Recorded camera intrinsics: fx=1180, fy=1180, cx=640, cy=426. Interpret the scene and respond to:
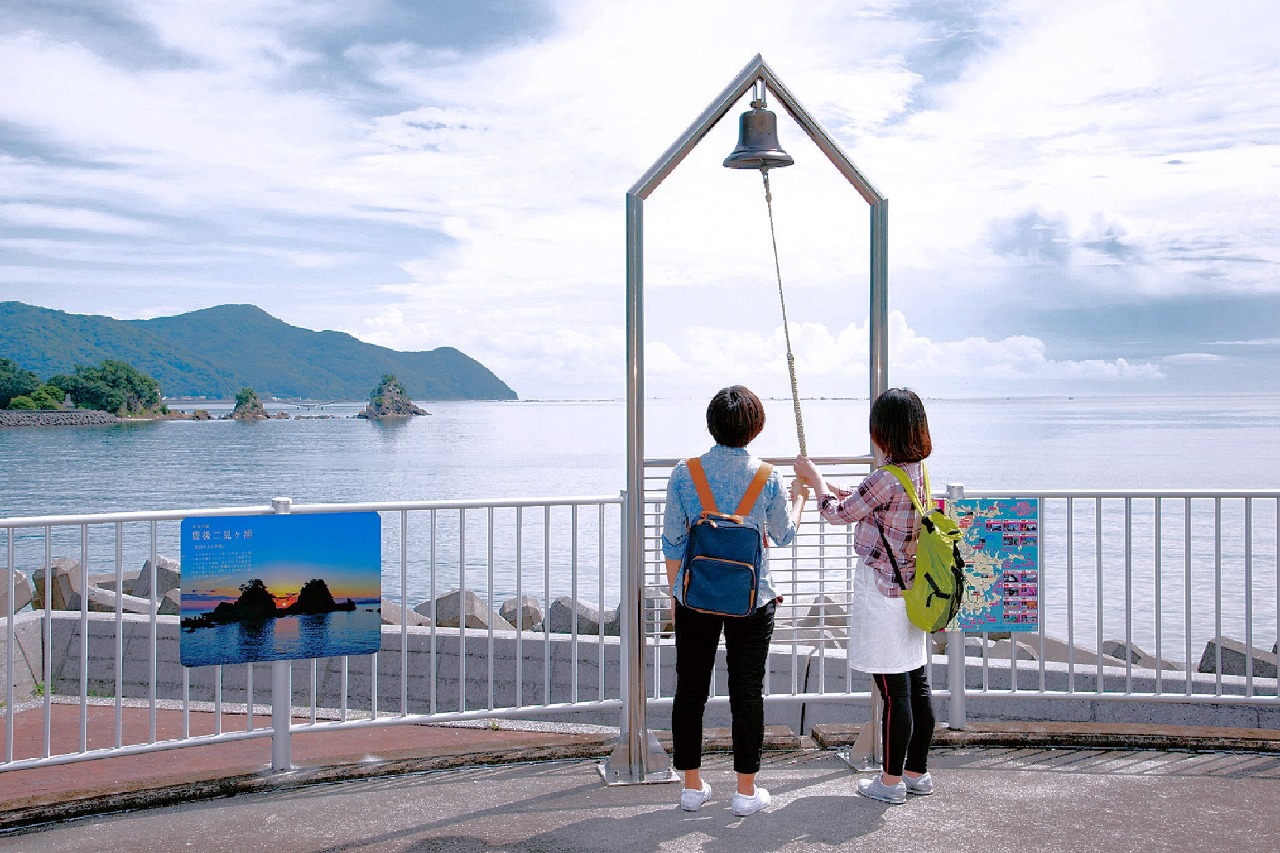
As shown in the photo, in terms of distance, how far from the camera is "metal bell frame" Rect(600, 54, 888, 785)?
16.9ft

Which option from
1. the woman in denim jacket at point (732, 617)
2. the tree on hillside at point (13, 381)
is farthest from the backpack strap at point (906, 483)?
the tree on hillside at point (13, 381)

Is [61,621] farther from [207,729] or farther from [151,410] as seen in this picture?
[151,410]

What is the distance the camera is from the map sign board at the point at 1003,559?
5.91 meters

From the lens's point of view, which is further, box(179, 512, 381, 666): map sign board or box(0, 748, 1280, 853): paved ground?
box(179, 512, 381, 666): map sign board

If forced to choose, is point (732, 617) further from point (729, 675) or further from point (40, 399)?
point (40, 399)

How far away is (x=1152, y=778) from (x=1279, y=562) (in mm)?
1396

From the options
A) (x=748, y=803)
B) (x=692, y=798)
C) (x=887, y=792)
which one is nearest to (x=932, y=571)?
(x=887, y=792)

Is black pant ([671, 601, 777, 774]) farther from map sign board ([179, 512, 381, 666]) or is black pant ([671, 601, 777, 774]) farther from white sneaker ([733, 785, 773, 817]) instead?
map sign board ([179, 512, 381, 666])

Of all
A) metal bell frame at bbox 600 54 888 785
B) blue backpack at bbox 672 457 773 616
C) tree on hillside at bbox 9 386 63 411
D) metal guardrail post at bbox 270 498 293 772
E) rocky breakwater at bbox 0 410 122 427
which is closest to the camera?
blue backpack at bbox 672 457 773 616

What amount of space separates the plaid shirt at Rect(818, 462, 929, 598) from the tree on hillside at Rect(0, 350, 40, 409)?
110m

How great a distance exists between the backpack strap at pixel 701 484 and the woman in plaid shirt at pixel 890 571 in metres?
0.52

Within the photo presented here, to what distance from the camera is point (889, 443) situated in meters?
4.71

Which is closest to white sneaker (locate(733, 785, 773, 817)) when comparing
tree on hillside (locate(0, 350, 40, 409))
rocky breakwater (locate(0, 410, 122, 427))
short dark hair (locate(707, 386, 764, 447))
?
short dark hair (locate(707, 386, 764, 447))

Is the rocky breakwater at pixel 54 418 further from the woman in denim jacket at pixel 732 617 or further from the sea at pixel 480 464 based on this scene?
the woman in denim jacket at pixel 732 617
